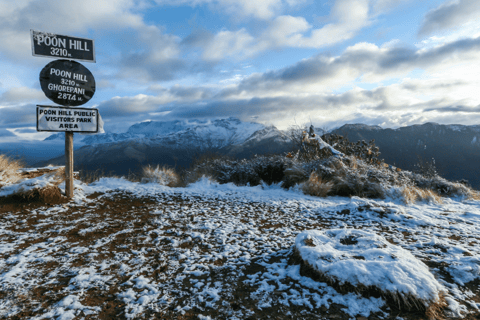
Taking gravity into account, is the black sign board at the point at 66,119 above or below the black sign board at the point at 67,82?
below

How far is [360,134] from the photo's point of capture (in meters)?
182

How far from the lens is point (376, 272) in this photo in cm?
236

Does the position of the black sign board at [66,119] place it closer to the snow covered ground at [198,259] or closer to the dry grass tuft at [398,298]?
the snow covered ground at [198,259]

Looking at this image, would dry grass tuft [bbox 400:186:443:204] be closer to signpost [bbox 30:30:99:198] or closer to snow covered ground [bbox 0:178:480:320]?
snow covered ground [bbox 0:178:480:320]

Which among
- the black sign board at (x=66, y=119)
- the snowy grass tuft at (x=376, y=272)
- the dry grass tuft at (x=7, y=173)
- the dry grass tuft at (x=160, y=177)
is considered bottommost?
the dry grass tuft at (x=160, y=177)

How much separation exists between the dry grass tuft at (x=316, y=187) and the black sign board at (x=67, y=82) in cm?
635

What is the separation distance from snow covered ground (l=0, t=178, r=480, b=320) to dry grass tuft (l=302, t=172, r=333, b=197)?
5.34 feet

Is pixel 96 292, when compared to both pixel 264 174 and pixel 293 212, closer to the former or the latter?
pixel 293 212

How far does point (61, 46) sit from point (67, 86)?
0.82 m

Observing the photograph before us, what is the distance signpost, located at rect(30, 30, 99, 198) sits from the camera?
16.8ft

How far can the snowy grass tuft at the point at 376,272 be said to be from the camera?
2137 millimetres

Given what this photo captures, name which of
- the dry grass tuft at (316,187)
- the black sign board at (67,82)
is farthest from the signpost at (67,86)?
the dry grass tuft at (316,187)

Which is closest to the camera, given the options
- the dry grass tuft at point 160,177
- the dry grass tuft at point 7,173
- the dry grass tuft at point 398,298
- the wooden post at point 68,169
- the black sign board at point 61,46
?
the dry grass tuft at point 398,298

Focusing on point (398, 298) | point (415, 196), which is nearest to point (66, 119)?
point (398, 298)
